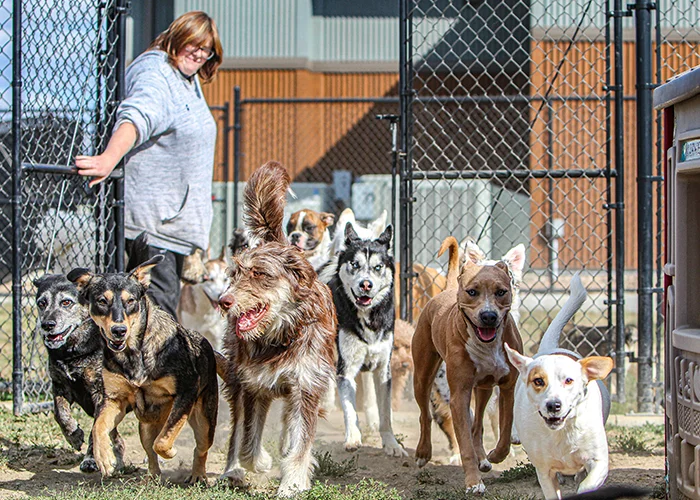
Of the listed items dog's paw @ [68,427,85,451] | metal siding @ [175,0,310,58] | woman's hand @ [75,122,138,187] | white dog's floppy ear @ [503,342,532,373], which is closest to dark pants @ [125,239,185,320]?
woman's hand @ [75,122,138,187]

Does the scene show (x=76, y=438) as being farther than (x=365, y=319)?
No

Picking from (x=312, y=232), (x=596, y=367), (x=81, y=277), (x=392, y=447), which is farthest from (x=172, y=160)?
(x=596, y=367)

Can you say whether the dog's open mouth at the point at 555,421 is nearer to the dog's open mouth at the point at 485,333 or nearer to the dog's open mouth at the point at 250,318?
the dog's open mouth at the point at 485,333

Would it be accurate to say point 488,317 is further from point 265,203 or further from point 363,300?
point 363,300

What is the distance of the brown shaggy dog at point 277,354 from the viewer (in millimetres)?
4004

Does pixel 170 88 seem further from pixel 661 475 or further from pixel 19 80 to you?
pixel 661 475

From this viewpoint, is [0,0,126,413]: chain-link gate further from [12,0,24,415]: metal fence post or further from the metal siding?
the metal siding

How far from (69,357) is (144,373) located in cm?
67

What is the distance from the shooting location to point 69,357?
4578mm

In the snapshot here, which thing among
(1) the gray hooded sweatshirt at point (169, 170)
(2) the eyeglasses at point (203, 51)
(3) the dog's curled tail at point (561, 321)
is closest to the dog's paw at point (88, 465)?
(1) the gray hooded sweatshirt at point (169, 170)

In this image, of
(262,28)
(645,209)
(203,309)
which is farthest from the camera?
(262,28)

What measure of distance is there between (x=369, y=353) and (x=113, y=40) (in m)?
2.61

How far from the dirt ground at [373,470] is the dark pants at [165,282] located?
830 mm

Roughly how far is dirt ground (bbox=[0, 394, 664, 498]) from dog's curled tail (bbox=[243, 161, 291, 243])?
1.20 metres
